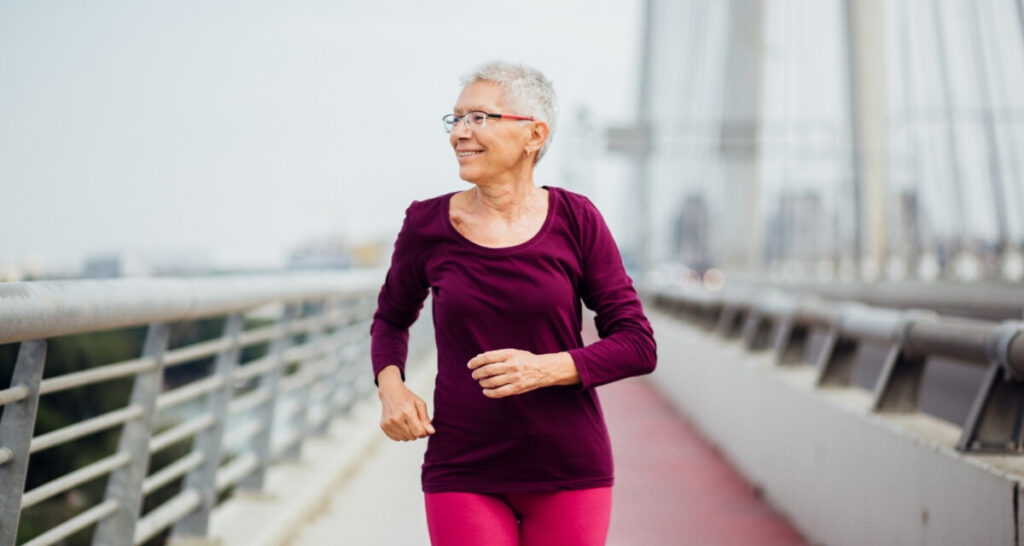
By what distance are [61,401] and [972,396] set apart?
39.1 metres

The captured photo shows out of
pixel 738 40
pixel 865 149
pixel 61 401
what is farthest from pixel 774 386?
pixel 61 401

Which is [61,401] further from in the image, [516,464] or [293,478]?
[516,464]

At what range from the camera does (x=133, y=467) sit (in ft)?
15.3

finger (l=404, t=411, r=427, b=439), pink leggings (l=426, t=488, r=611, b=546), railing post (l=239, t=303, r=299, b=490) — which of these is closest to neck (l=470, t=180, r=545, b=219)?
finger (l=404, t=411, r=427, b=439)

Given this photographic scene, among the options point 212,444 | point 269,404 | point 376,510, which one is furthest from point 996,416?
point 376,510

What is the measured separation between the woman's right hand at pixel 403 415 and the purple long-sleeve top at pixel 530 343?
0.05 m

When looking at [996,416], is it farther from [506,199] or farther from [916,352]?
[506,199]

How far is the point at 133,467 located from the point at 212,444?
3.90 feet

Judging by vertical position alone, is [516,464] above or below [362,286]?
above

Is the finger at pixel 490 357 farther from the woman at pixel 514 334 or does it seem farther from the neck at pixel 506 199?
the neck at pixel 506 199

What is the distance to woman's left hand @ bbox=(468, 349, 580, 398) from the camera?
268 centimetres

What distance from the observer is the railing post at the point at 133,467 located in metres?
4.58

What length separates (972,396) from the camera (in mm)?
14242

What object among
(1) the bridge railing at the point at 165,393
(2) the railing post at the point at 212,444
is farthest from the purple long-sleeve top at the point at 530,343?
(2) the railing post at the point at 212,444
